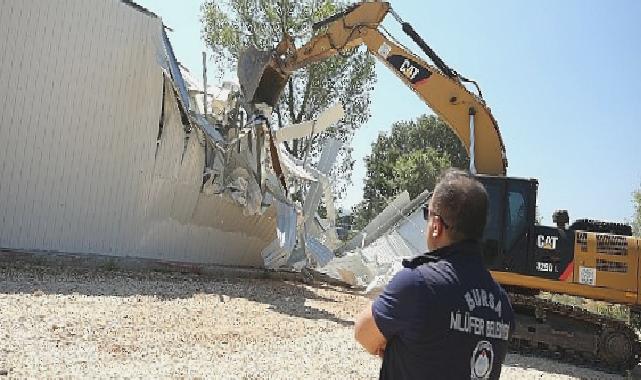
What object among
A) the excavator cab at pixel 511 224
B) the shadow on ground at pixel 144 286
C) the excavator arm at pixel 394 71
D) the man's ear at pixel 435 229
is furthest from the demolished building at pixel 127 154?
the man's ear at pixel 435 229

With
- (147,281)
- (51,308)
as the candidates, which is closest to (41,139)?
(147,281)

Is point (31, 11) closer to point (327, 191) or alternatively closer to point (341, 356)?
point (341, 356)

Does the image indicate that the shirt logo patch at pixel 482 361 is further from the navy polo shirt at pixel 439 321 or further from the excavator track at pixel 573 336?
the excavator track at pixel 573 336

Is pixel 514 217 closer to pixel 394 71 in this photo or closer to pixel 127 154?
pixel 394 71

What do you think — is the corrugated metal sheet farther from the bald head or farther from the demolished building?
the bald head

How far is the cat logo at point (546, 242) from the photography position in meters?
9.55

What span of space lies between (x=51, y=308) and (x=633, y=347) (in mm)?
7774

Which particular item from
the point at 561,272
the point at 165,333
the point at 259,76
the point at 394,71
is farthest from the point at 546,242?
the point at 259,76

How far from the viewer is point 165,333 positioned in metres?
7.42

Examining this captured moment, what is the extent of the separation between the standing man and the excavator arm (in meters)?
8.63

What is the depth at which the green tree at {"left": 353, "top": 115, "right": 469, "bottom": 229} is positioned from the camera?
4319 cm

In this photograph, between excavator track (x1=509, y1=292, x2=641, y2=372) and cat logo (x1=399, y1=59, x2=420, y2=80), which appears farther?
cat logo (x1=399, y1=59, x2=420, y2=80)

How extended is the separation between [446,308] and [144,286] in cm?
885

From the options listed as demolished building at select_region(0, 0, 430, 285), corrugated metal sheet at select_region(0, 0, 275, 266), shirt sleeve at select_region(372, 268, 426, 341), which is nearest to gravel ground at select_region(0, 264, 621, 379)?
corrugated metal sheet at select_region(0, 0, 275, 266)
